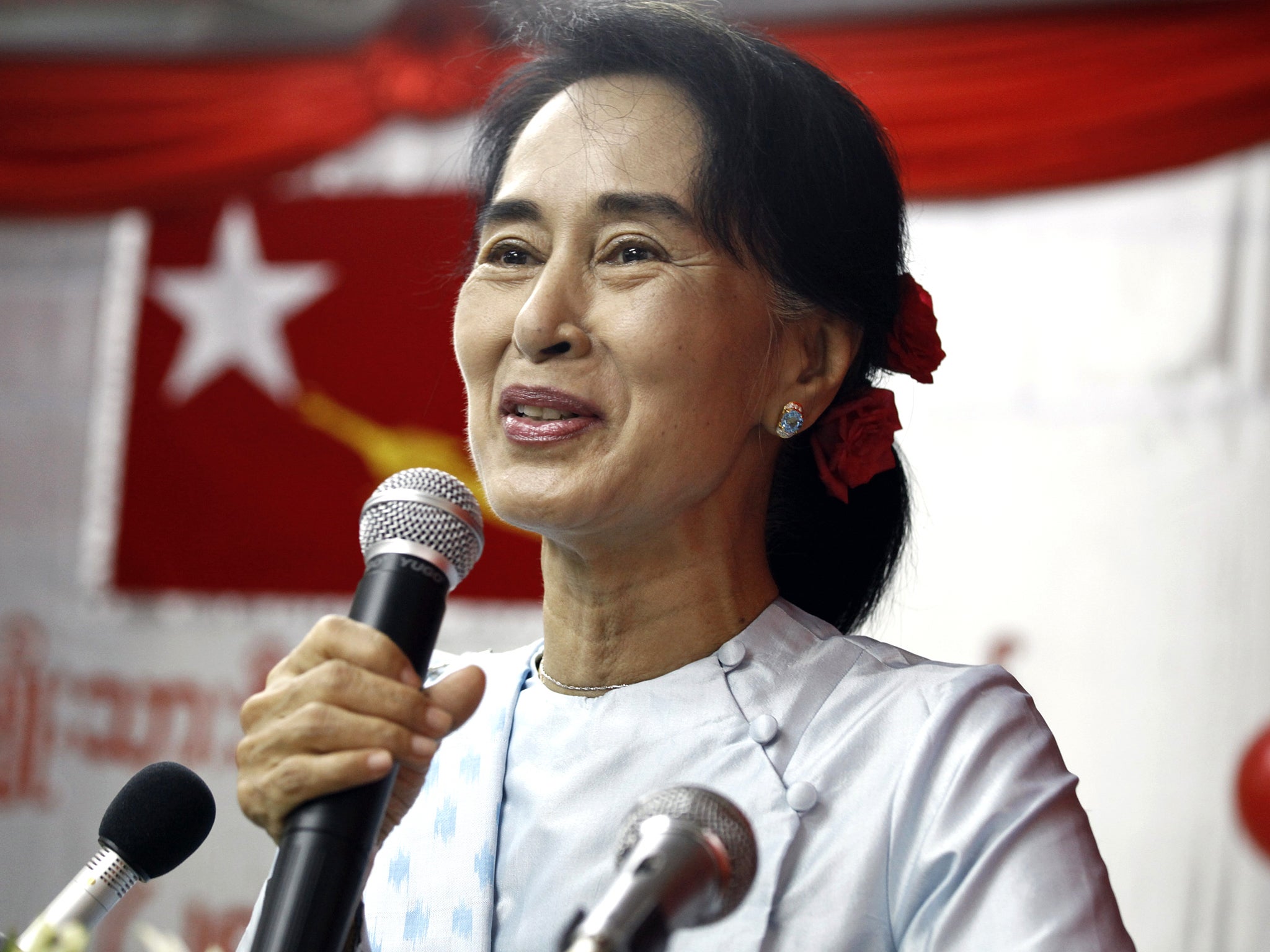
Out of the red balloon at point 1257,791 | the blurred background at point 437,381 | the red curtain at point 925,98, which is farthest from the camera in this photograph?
the red curtain at point 925,98

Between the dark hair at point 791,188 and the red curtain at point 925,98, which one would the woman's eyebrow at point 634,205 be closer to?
the dark hair at point 791,188

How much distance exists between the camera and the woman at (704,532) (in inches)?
53.3

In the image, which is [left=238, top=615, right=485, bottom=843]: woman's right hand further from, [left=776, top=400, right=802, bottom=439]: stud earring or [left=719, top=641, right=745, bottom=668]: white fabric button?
[left=776, top=400, right=802, bottom=439]: stud earring

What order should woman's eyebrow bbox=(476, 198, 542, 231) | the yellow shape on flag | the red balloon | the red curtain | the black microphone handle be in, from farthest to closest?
the yellow shape on flag
the red curtain
the red balloon
woman's eyebrow bbox=(476, 198, 542, 231)
the black microphone handle

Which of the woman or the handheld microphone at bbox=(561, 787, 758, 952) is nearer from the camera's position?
the handheld microphone at bbox=(561, 787, 758, 952)

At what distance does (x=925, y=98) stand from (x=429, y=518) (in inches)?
130

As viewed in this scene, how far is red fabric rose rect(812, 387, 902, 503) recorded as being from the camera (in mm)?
1770

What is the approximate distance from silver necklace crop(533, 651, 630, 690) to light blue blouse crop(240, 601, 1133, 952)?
0.06 feet

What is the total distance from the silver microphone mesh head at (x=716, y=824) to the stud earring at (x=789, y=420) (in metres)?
0.82

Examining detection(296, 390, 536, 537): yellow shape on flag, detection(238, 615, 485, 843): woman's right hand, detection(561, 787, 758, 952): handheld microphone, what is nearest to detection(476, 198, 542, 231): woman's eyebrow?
detection(238, 615, 485, 843): woman's right hand

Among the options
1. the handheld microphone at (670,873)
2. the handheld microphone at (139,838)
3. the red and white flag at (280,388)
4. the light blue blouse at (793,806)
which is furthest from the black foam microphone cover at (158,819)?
the red and white flag at (280,388)

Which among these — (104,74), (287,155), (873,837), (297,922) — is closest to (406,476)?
(297,922)

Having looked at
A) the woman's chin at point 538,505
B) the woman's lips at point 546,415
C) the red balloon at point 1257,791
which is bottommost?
the red balloon at point 1257,791

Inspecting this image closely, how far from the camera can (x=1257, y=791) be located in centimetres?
350
